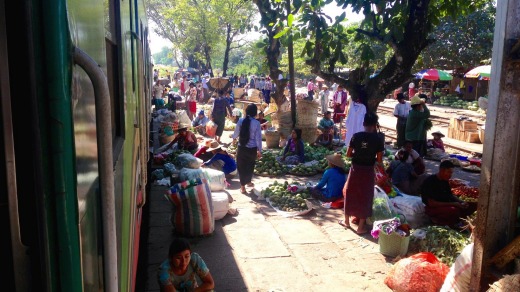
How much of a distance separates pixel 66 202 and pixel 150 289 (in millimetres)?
3713

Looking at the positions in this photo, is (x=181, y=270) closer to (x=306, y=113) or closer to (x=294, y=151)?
(x=294, y=151)

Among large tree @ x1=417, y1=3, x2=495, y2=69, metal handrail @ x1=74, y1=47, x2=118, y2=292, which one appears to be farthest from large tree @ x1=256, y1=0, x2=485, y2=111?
large tree @ x1=417, y1=3, x2=495, y2=69

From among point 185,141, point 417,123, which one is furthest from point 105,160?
point 417,123

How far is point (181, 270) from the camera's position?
346 centimetres

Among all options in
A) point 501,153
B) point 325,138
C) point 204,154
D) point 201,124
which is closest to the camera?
point 501,153

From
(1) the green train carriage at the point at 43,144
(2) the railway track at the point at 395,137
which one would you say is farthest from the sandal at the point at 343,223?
(2) the railway track at the point at 395,137

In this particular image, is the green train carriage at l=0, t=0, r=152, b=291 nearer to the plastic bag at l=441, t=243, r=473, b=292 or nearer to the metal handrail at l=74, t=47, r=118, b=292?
the metal handrail at l=74, t=47, r=118, b=292

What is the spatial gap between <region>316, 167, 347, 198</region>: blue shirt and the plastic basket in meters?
1.86

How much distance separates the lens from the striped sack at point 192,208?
536 cm

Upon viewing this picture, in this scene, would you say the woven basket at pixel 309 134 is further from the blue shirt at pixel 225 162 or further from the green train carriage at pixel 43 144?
the green train carriage at pixel 43 144

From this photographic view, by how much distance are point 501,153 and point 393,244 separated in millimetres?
2072

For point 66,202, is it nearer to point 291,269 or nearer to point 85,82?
point 85,82

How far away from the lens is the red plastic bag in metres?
4.14

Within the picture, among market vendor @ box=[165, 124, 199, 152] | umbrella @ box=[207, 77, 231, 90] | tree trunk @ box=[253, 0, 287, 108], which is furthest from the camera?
umbrella @ box=[207, 77, 231, 90]
